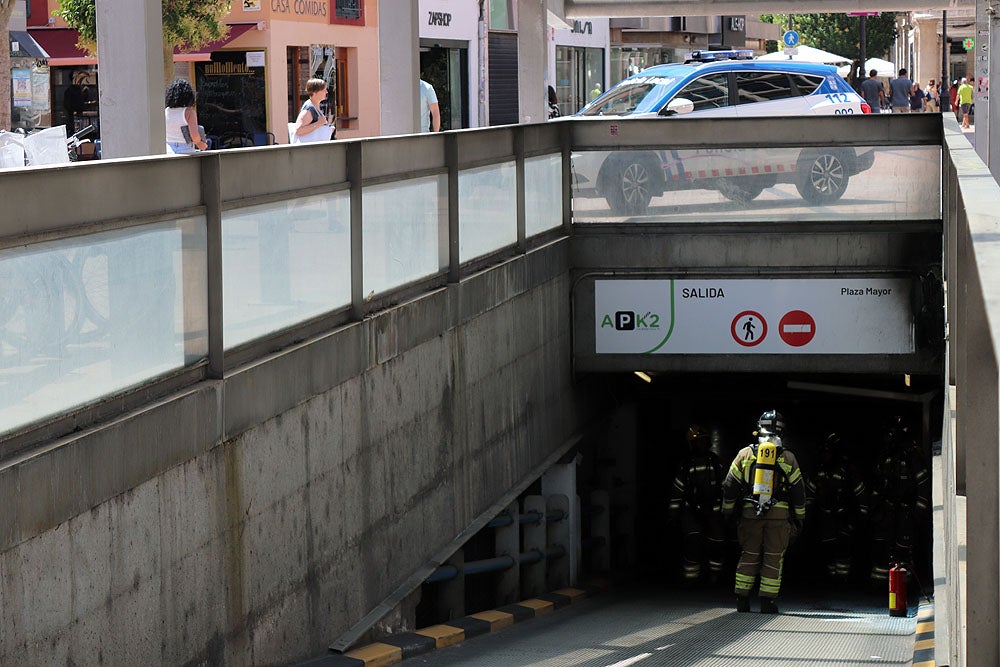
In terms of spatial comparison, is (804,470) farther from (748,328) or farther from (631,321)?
(631,321)

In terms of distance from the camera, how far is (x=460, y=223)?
38.4 feet

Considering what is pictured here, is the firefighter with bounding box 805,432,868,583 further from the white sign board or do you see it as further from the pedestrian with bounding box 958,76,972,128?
the pedestrian with bounding box 958,76,972,128

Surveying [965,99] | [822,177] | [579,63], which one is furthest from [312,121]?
[965,99]

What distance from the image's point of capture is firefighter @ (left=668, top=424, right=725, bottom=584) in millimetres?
16734

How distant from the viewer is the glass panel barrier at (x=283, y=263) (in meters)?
7.70

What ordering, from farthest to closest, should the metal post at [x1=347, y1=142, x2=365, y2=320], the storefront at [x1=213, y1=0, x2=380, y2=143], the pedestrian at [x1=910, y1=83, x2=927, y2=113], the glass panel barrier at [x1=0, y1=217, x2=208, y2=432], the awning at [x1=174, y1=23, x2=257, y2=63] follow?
the pedestrian at [x1=910, y1=83, x2=927, y2=113] → the storefront at [x1=213, y1=0, x2=380, y2=143] → the awning at [x1=174, y1=23, x2=257, y2=63] → the metal post at [x1=347, y1=142, x2=365, y2=320] → the glass panel barrier at [x1=0, y1=217, x2=208, y2=432]

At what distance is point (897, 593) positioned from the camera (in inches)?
571

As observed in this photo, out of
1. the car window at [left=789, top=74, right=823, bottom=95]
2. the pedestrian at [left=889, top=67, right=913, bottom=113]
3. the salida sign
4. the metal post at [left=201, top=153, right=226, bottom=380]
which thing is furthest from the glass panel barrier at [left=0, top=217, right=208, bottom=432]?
the pedestrian at [left=889, top=67, right=913, bottom=113]

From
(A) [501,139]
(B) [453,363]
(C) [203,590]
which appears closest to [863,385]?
(A) [501,139]

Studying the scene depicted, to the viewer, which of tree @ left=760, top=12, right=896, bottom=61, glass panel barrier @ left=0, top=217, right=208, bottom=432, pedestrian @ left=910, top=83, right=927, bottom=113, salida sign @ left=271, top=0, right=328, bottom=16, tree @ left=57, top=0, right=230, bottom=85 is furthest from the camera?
tree @ left=760, top=12, right=896, bottom=61

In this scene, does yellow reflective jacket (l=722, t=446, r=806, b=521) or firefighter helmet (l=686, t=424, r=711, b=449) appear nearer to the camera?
yellow reflective jacket (l=722, t=446, r=806, b=521)

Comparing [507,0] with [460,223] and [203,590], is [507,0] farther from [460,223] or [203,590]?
[203,590]

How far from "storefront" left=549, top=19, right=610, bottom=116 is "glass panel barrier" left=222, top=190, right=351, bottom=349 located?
105 ft

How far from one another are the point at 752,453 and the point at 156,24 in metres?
7.17
